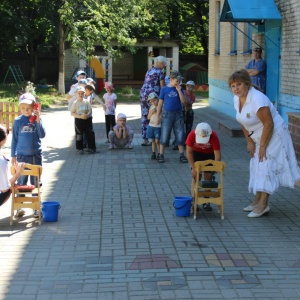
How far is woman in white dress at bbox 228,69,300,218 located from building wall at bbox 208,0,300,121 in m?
5.67

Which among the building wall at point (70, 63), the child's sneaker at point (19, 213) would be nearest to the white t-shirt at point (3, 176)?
the child's sneaker at point (19, 213)

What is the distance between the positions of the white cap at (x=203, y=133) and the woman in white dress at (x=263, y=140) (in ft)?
1.25

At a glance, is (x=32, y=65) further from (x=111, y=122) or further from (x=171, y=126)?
(x=171, y=126)

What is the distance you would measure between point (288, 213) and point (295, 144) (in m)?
2.61

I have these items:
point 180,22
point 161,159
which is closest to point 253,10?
point 161,159

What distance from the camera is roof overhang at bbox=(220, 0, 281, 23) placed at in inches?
562

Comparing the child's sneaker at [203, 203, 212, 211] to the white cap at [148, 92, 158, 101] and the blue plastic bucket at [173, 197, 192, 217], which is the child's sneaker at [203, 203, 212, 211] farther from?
the white cap at [148, 92, 158, 101]

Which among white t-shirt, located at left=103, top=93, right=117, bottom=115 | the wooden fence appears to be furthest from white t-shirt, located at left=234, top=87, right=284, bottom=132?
the wooden fence

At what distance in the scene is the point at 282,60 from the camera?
48.0 feet

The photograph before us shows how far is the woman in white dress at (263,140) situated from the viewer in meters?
7.74

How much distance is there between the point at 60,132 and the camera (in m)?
17.6

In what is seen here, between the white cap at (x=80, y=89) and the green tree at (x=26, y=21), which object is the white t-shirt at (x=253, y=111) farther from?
the green tree at (x=26, y=21)

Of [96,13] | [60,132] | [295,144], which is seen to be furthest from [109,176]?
[96,13]

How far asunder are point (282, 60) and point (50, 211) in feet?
27.0
